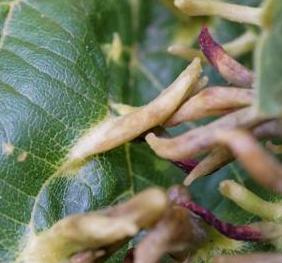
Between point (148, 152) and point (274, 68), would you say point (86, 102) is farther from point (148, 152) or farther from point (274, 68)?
point (274, 68)

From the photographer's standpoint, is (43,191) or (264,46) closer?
(264,46)

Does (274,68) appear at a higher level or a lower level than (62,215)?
higher

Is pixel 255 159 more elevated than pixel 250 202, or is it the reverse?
pixel 255 159

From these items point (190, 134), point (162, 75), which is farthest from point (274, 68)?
point (162, 75)

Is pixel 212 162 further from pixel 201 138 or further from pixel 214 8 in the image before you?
pixel 214 8

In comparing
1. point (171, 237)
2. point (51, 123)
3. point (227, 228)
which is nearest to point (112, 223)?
point (171, 237)

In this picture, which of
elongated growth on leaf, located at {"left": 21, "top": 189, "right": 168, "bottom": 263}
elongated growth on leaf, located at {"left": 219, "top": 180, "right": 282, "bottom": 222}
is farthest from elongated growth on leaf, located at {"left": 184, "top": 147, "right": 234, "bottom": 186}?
elongated growth on leaf, located at {"left": 21, "top": 189, "right": 168, "bottom": 263}
